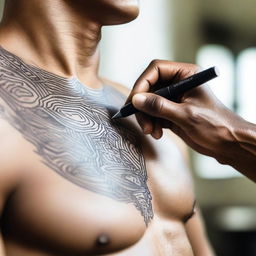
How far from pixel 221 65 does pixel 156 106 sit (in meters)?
2.87

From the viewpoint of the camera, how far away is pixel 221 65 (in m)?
3.69

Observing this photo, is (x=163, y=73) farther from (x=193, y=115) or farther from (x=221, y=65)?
(x=221, y=65)

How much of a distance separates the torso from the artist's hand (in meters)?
0.07

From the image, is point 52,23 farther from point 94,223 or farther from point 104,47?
point 104,47

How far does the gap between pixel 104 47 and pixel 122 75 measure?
0.18 metres

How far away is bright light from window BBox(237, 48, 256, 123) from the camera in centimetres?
368

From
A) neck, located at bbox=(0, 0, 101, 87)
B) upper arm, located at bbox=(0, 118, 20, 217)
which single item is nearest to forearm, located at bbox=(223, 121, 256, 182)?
A: neck, located at bbox=(0, 0, 101, 87)

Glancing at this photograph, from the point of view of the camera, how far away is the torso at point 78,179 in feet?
Answer: 2.53

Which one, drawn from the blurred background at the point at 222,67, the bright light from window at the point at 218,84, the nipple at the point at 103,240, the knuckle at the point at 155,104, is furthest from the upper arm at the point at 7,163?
the bright light from window at the point at 218,84

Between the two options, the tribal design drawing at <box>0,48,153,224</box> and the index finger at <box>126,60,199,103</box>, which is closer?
the tribal design drawing at <box>0,48,153,224</box>

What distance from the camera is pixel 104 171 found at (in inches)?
34.0

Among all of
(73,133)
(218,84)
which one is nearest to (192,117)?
(73,133)

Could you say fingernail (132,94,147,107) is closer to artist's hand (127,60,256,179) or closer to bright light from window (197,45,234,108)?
artist's hand (127,60,256,179)

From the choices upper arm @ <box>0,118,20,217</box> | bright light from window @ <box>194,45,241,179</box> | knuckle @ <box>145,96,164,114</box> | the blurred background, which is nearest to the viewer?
upper arm @ <box>0,118,20,217</box>
